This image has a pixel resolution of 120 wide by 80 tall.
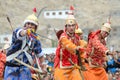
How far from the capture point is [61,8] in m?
91.3

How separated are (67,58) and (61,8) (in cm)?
7908

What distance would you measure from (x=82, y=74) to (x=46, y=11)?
247ft

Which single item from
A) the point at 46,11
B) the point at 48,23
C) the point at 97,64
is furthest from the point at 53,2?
the point at 97,64

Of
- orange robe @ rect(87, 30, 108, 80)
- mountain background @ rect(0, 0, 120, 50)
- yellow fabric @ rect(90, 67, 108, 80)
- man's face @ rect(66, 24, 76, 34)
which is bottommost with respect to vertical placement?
yellow fabric @ rect(90, 67, 108, 80)

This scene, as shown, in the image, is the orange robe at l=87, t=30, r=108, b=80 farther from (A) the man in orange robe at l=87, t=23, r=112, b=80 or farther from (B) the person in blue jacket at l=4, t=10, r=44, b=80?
(B) the person in blue jacket at l=4, t=10, r=44, b=80

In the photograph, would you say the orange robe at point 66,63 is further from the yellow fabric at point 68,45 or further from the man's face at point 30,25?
the man's face at point 30,25

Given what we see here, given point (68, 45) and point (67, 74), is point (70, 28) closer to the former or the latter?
point (68, 45)

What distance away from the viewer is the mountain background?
75.7 metres

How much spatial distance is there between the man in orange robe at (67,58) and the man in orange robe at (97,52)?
71cm

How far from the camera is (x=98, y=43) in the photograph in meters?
12.8

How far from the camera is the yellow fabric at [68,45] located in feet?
37.8

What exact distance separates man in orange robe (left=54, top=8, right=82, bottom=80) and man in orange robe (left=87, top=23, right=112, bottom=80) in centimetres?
71

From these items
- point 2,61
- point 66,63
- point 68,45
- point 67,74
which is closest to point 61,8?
point 2,61

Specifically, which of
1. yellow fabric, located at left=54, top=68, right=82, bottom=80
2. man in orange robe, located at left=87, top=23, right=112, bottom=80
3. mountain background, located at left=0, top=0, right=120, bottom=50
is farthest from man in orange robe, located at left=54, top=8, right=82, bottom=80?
mountain background, located at left=0, top=0, right=120, bottom=50
